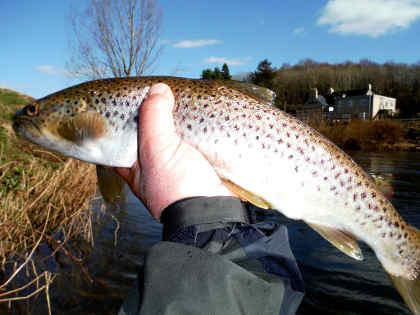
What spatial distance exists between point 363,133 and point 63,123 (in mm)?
35806

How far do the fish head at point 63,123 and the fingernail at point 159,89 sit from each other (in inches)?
19.0

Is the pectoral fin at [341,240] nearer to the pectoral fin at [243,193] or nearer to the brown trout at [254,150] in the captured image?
the brown trout at [254,150]

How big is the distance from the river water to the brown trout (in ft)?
9.26

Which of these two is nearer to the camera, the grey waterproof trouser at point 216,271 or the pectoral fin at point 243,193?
the grey waterproof trouser at point 216,271

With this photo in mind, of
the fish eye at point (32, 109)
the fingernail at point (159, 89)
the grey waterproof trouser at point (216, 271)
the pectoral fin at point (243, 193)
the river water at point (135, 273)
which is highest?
the fingernail at point (159, 89)

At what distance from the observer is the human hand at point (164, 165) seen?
188 cm

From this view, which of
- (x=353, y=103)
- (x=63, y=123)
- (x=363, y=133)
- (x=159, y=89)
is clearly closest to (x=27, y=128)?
(x=63, y=123)

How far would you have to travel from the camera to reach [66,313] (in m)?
4.11

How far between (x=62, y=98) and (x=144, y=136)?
995mm

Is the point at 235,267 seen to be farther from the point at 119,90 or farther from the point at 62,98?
the point at 62,98

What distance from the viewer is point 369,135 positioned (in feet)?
109

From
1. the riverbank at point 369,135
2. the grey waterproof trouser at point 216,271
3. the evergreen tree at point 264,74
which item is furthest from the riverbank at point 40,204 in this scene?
the evergreen tree at point 264,74

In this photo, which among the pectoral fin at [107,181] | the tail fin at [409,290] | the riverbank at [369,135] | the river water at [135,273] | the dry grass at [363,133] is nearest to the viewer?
the tail fin at [409,290]

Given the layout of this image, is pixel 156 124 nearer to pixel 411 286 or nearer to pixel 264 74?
pixel 411 286
